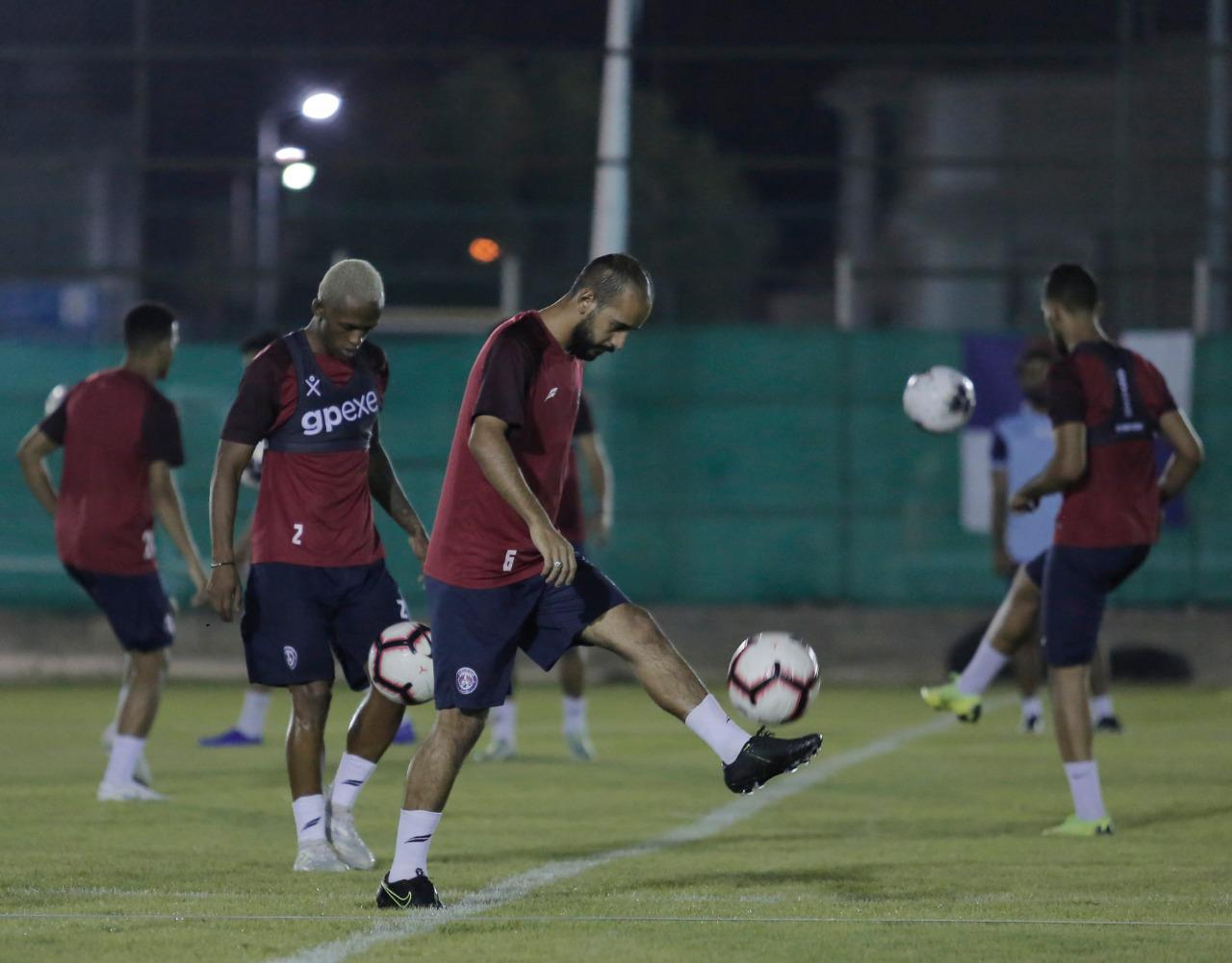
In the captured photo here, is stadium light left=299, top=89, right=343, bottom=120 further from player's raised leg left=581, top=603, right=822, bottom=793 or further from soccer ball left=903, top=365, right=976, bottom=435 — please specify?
player's raised leg left=581, top=603, right=822, bottom=793

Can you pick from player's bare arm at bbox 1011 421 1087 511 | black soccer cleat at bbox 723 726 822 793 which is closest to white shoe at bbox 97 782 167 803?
player's bare arm at bbox 1011 421 1087 511

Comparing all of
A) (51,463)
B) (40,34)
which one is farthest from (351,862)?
(40,34)

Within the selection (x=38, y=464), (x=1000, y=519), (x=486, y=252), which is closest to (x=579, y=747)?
(x=1000, y=519)

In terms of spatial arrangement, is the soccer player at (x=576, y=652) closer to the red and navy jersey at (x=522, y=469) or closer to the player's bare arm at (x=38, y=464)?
the player's bare arm at (x=38, y=464)

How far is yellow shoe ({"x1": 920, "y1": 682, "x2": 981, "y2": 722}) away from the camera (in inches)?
427

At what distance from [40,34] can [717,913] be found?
21.3 meters

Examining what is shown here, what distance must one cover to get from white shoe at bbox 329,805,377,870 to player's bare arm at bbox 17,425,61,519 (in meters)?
3.51

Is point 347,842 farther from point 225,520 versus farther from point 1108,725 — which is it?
point 1108,725

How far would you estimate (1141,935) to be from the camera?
21.7ft

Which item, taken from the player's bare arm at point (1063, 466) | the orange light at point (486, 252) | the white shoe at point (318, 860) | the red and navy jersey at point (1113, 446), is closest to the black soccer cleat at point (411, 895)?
the white shoe at point (318, 860)

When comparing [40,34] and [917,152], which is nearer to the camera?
[40,34]

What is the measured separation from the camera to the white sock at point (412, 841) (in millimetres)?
6969

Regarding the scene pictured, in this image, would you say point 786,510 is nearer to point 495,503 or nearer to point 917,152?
point 495,503

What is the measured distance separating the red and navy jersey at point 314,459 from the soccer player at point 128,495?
2469 mm
